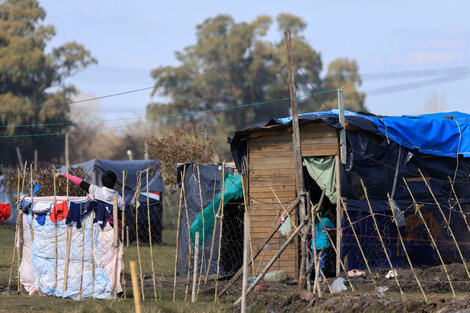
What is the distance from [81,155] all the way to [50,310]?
158ft

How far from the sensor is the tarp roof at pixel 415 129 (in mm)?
14680

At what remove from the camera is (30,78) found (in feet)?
167

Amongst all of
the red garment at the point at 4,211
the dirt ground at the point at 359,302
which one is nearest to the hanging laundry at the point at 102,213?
the red garment at the point at 4,211

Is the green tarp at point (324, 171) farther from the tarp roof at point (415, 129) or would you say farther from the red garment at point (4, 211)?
the red garment at point (4, 211)

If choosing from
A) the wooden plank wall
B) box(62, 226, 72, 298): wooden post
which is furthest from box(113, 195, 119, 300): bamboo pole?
the wooden plank wall

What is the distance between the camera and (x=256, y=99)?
53781 mm

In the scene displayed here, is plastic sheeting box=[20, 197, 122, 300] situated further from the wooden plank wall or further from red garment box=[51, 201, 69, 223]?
the wooden plank wall

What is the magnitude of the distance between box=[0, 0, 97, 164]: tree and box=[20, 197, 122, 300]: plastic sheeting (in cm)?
3598

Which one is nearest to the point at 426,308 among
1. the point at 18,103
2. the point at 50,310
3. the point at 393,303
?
the point at 393,303

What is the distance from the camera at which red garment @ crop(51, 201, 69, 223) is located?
1184 centimetres

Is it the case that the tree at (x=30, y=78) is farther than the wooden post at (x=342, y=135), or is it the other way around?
the tree at (x=30, y=78)

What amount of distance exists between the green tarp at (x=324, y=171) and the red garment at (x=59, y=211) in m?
5.19

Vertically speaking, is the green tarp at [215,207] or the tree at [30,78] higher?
the tree at [30,78]

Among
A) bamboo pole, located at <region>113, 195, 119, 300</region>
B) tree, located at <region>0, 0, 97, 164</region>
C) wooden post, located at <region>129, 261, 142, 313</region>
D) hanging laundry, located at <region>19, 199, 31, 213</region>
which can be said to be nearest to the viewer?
wooden post, located at <region>129, 261, 142, 313</region>
